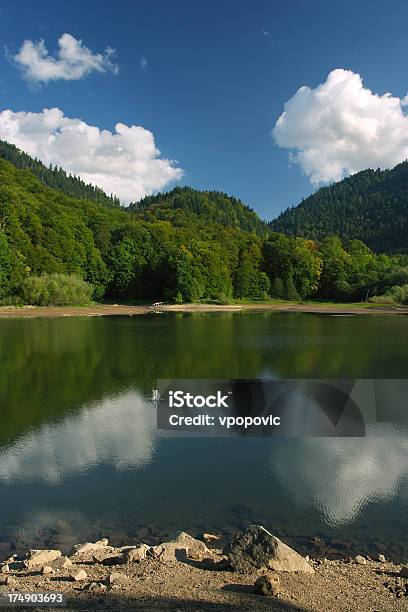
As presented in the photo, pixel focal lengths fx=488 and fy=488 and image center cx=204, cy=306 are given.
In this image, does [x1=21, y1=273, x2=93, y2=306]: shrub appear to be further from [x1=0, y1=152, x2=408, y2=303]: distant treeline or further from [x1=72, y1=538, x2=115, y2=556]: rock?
[x1=72, y1=538, x2=115, y2=556]: rock

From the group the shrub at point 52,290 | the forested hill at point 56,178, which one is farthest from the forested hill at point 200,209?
the shrub at point 52,290

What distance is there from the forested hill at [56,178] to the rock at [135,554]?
155m

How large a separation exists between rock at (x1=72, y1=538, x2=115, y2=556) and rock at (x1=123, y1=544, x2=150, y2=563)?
417mm

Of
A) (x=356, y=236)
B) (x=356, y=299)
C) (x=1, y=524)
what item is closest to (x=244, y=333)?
(x=1, y=524)

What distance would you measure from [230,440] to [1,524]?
582 centimetres

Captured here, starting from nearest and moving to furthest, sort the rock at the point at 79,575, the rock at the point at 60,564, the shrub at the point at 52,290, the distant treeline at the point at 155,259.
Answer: the rock at the point at 79,575 → the rock at the point at 60,564 → the shrub at the point at 52,290 → the distant treeline at the point at 155,259

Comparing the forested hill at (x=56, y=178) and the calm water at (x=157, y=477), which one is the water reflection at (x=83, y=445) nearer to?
the calm water at (x=157, y=477)

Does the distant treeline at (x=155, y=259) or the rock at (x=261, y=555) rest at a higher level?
the distant treeline at (x=155, y=259)

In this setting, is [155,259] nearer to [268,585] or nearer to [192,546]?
[192,546]

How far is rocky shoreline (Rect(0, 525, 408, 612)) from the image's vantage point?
487 cm

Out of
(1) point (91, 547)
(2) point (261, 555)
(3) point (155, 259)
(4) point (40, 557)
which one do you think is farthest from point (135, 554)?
(3) point (155, 259)

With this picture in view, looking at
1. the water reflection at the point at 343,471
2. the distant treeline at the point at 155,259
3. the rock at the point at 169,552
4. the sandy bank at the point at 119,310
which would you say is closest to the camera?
the rock at the point at 169,552

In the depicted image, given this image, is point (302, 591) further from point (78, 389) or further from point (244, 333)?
point (244, 333)

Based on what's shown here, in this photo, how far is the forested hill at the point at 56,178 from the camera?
521 ft
